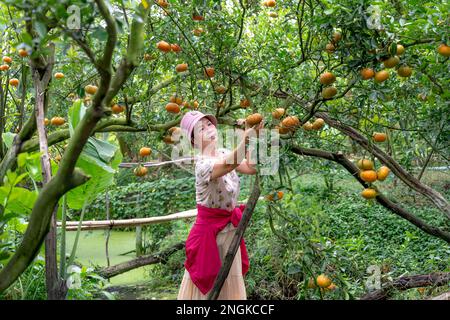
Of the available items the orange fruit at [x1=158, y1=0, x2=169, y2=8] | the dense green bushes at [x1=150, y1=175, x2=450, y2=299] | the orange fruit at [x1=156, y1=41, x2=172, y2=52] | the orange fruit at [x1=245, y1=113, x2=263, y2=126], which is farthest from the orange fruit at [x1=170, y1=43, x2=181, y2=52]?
the dense green bushes at [x1=150, y1=175, x2=450, y2=299]

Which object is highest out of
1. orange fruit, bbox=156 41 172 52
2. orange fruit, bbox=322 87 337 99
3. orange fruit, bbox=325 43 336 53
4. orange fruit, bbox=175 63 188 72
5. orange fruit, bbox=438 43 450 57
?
orange fruit, bbox=156 41 172 52

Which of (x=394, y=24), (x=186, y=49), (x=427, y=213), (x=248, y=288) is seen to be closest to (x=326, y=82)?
(x=394, y=24)

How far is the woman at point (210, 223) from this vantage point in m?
2.47

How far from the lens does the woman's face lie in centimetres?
245

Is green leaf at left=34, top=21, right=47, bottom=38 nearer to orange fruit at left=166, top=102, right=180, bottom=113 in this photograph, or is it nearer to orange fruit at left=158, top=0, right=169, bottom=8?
orange fruit at left=158, top=0, right=169, bottom=8

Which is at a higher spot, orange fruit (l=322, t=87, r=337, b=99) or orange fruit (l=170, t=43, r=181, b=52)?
orange fruit (l=170, t=43, r=181, b=52)

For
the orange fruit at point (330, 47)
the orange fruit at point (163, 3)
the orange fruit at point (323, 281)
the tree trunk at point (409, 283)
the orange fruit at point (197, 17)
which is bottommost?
the tree trunk at point (409, 283)

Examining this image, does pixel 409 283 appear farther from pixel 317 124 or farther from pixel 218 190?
pixel 218 190

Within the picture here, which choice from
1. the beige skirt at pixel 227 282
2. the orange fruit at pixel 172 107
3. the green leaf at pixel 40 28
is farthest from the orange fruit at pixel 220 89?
the green leaf at pixel 40 28

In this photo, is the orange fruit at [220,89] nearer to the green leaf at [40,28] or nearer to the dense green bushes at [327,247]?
the dense green bushes at [327,247]

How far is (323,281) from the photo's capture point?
7.47 feet

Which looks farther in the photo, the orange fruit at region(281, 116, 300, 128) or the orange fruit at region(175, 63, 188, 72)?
the orange fruit at region(175, 63, 188, 72)
